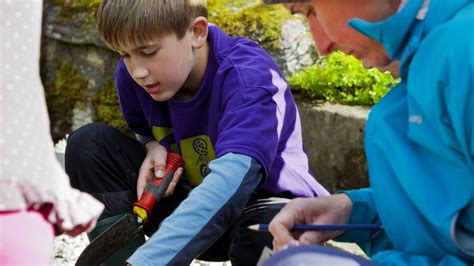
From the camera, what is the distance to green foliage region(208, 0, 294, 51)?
428cm

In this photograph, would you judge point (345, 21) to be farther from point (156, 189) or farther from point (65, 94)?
point (65, 94)

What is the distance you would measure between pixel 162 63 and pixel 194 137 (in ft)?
0.88

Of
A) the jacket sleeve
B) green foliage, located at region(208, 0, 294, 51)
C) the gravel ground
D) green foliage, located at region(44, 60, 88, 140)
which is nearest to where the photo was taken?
the jacket sleeve

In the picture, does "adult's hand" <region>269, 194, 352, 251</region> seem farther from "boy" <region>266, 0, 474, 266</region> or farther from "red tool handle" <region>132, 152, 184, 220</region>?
"red tool handle" <region>132, 152, 184, 220</region>

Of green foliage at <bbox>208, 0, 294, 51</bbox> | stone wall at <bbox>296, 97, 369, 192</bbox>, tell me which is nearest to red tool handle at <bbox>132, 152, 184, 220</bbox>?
stone wall at <bbox>296, 97, 369, 192</bbox>

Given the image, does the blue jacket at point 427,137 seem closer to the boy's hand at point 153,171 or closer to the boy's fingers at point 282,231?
the boy's fingers at point 282,231

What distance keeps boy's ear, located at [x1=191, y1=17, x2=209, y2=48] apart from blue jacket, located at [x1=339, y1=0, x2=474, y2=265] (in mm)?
1003

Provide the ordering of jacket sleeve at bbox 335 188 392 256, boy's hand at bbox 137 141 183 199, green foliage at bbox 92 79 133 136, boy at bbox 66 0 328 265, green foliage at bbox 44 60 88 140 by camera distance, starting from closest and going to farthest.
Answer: jacket sleeve at bbox 335 188 392 256 → boy at bbox 66 0 328 265 → boy's hand at bbox 137 141 183 199 → green foliage at bbox 92 79 133 136 → green foliage at bbox 44 60 88 140

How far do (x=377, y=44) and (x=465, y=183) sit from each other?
39cm

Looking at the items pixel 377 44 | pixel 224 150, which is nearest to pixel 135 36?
pixel 224 150

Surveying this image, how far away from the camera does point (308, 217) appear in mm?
2117

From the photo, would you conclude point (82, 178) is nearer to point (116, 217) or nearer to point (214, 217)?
point (116, 217)

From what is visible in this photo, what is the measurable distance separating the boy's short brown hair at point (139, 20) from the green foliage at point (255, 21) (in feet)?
4.95

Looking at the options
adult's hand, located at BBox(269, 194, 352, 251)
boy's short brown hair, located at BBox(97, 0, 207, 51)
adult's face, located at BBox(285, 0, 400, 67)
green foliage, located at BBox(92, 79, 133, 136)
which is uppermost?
adult's face, located at BBox(285, 0, 400, 67)
